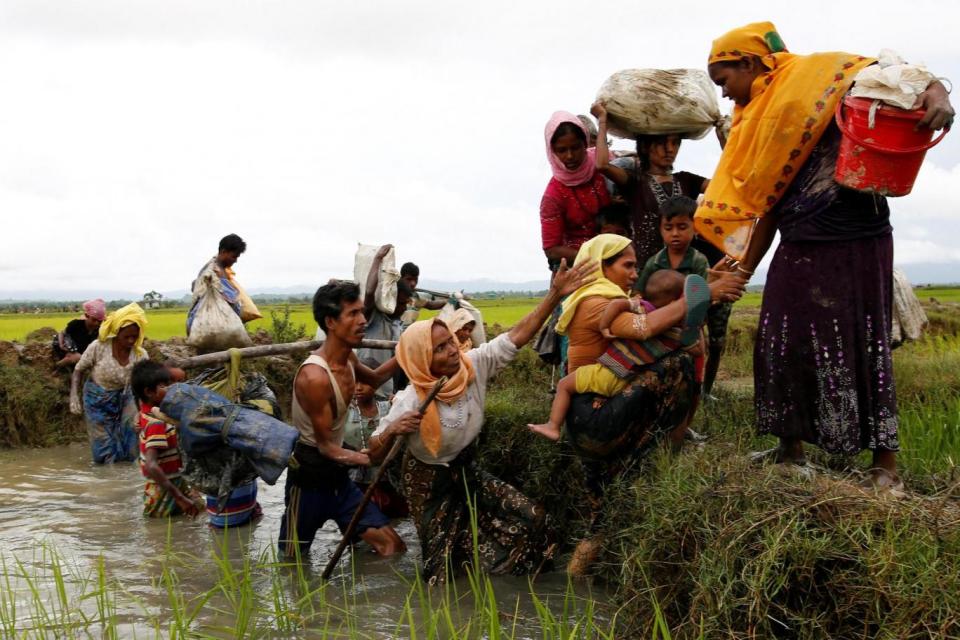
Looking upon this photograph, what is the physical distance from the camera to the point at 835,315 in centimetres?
346

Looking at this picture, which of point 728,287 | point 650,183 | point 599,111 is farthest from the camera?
point 650,183

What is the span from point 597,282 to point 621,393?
0.60 m

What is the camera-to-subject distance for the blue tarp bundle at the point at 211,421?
4715mm

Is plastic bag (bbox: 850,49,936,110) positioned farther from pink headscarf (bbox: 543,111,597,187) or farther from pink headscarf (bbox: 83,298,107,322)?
pink headscarf (bbox: 83,298,107,322)

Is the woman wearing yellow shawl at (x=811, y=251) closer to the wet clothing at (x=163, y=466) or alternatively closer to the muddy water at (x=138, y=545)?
the muddy water at (x=138, y=545)

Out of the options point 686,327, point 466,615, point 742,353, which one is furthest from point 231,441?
point 742,353

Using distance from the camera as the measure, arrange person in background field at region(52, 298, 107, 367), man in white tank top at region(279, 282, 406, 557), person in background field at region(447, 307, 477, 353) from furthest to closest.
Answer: person in background field at region(52, 298, 107, 367) → person in background field at region(447, 307, 477, 353) → man in white tank top at region(279, 282, 406, 557)

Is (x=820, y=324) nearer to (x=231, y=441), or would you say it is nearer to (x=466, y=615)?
(x=466, y=615)

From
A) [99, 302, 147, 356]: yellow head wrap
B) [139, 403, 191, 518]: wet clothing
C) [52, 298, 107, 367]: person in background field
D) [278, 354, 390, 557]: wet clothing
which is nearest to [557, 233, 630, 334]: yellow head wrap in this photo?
[278, 354, 390, 557]: wet clothing

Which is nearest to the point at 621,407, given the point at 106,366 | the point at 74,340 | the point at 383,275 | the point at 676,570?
the point at 676,570

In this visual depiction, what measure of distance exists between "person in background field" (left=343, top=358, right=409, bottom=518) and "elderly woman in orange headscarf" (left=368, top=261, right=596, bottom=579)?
0.90m

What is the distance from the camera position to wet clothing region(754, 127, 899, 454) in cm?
343

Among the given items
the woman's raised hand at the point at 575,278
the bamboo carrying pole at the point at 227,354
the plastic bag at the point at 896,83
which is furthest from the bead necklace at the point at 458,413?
the plastic bag at the point at 896,83

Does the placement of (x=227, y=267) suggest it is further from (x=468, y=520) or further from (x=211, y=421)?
(x=468, y=520)
